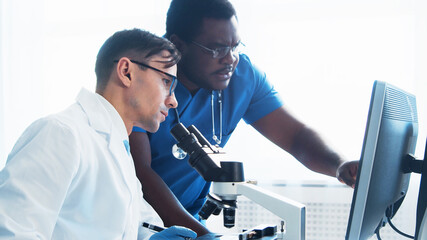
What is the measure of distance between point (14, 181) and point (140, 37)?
1.98 feet

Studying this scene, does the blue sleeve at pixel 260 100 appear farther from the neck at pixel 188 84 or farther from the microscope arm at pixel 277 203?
the microscope arm at pixel 277 203

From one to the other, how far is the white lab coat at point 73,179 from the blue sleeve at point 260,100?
0.70 metres

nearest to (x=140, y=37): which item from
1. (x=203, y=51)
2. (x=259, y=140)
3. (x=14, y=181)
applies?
(x=203, y=51)

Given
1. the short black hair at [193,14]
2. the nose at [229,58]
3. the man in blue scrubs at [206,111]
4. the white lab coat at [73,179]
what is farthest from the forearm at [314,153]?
the white lab coat at [73,179]

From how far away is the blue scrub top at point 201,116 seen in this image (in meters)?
1.49

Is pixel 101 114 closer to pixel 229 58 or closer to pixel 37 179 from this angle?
pixel 37 179

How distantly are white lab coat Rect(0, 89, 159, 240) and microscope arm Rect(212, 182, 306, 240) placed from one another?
246 mm

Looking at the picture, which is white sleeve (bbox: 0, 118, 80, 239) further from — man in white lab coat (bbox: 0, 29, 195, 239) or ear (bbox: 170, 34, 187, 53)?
ear (bbox: 170, 34, 187, 53)

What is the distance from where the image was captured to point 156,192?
4.29 feet

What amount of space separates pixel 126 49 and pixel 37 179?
0.54 metres

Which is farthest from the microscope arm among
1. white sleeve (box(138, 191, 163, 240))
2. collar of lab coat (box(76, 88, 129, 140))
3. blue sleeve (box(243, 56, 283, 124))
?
blue sleeve (box(243, 56, 283, 124))

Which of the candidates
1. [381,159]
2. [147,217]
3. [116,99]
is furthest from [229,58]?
[381,159]

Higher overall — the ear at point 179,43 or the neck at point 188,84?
the ear at point 179,43

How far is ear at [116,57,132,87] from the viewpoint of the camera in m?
1.14
